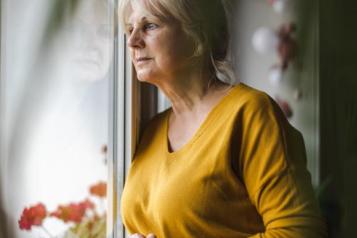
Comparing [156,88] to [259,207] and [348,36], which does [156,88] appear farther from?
[348,36]

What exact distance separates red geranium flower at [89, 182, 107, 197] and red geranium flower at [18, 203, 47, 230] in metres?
0.06

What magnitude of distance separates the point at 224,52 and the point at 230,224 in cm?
23

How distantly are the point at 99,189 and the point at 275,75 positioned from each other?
29 cm

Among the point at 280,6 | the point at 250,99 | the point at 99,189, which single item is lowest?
the point at 99,189

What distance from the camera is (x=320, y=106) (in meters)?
0.38

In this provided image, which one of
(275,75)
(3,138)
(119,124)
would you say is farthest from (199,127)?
(3,138)

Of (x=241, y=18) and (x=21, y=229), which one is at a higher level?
(x=241, y=18)

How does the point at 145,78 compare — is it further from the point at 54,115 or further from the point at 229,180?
the point at 54,115

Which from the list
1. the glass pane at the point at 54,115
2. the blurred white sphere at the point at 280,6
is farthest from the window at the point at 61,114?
the blurred white sphere at the point at 280,6

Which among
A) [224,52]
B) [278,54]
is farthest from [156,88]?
[278,54]

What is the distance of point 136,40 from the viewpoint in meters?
0.81

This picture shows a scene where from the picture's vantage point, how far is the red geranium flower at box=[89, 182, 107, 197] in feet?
2.04

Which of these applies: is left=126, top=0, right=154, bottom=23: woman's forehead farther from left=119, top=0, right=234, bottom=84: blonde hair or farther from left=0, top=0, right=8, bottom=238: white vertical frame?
left=0, top=0, right=8, bottom=238: white vertical frame

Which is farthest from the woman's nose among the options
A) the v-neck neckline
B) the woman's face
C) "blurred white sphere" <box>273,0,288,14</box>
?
"blurred white sphere" <box>273,0,288,14</box>
